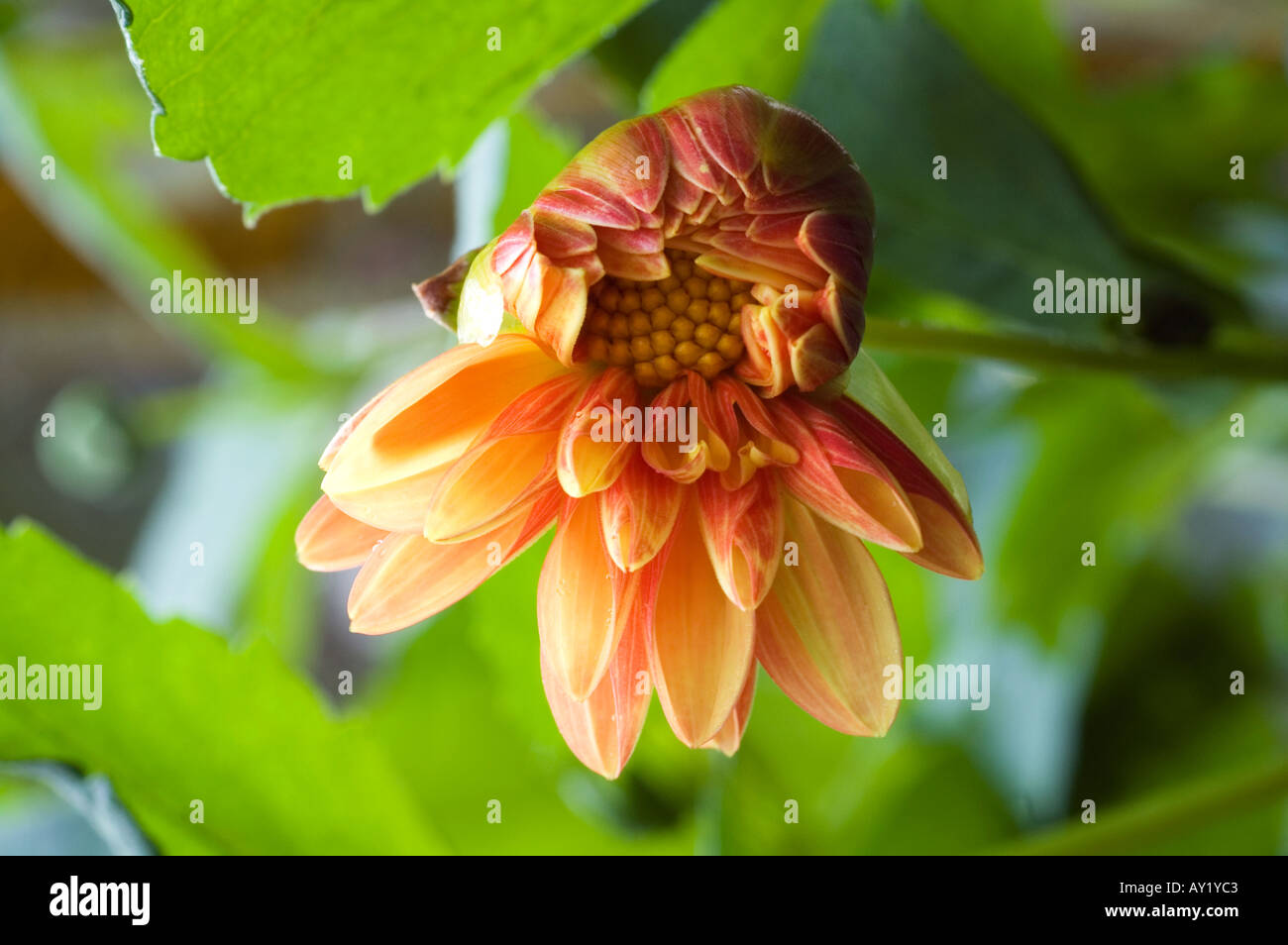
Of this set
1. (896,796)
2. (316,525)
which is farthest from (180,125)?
(896,796)

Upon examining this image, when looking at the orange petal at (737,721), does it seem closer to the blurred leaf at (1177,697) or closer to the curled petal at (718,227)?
the curled petal at (718,227)

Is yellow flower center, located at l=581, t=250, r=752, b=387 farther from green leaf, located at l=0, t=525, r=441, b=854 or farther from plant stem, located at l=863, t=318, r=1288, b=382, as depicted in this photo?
green leaf, located at l=0, t=525, r=441, b=854

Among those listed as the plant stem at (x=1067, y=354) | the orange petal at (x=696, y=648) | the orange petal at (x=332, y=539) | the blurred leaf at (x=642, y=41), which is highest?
the blurred leaf at (x=642, y=41)

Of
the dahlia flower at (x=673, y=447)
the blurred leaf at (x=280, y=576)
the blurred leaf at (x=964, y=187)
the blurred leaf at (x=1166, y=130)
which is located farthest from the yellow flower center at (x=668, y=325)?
the blurred leaf at (x=280, y=576)

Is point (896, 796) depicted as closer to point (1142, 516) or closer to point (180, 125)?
point (1142, 516)

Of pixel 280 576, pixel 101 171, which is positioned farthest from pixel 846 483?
pixel 101 171

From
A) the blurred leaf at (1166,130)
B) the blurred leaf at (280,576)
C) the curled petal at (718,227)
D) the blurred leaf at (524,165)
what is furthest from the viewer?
the blurred leaf at (280,576)
